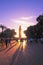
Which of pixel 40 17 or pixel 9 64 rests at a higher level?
pixel 40 17

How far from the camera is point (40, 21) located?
10762 centimetres

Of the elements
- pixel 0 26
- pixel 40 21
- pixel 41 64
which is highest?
pixel 40 21

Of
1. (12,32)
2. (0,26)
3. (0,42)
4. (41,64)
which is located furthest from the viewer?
(12,32)

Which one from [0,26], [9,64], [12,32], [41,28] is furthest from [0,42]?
[12,32]

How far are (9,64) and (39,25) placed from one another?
316 feet

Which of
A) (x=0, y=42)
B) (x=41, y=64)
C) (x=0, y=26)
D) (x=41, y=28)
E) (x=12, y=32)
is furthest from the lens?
(x=12, y=32)

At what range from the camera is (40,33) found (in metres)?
111

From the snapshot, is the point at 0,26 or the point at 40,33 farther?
the point at 40,33

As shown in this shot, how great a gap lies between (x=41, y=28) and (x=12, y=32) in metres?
94.2

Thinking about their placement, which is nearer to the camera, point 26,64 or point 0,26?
point 26,64

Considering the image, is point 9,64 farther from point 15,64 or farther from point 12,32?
point 12,32

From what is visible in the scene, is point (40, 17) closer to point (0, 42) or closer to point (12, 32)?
point (0, 42)

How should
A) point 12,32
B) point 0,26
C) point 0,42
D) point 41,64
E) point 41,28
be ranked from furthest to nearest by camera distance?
point 12,32
point 41,28
point 0,26
point 0,42
point 41,64

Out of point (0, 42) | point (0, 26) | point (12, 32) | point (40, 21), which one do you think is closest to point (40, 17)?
point (40, 21)
